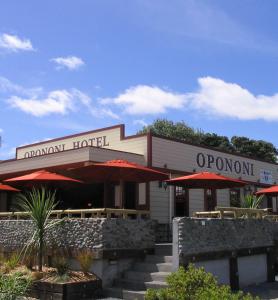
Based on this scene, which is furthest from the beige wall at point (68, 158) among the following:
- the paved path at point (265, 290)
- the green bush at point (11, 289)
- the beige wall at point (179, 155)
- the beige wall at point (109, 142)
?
the green bush at point (11, 289)

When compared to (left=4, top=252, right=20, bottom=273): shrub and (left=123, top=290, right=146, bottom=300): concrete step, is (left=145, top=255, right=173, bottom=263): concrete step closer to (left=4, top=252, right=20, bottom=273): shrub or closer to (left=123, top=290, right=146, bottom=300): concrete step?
(left=123, top=290, right=146, bottom=300): concrete step

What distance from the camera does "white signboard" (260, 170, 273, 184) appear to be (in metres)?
28.0

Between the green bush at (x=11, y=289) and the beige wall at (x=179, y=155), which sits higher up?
the beige wall at (x=179, y=155)

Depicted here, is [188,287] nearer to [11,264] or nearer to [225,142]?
[11,264]

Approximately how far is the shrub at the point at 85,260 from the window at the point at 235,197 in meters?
15.0

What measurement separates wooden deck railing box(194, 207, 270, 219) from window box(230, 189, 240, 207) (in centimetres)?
1014

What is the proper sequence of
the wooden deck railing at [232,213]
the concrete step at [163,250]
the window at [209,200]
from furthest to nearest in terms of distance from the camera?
the window at [209,200] < the wooden deck railing at [232,213] < the concrete step at [163,250]

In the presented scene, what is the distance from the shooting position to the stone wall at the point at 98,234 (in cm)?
1173

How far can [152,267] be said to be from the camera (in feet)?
39.5

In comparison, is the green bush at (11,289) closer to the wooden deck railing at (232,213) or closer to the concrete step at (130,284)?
the concrete step at (130,284)

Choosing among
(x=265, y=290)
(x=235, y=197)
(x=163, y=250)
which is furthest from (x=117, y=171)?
(x=235, y=197)

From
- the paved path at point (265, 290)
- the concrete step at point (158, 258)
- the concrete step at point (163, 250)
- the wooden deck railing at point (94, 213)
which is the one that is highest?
the wooden deck railing at point (94, 213)

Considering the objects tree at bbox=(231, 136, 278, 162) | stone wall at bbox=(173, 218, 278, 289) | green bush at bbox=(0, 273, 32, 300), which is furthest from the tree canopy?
green bush at bbox=(0, 273, 32, 300)

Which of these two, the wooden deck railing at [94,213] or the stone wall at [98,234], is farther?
the wooden deck railing at [94,213]
